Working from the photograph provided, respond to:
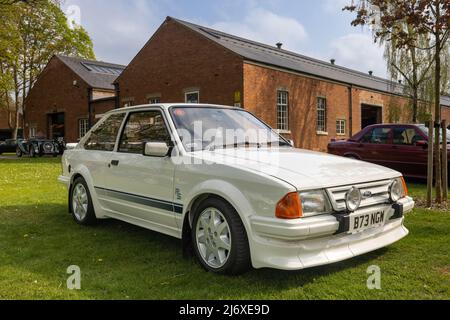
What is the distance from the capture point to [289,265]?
3305mm

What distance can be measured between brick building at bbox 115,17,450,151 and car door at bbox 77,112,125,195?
14346 mm

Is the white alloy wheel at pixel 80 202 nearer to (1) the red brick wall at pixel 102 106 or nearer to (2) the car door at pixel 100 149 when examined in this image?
(2) the car door at pixel 100 149

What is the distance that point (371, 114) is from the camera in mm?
32344

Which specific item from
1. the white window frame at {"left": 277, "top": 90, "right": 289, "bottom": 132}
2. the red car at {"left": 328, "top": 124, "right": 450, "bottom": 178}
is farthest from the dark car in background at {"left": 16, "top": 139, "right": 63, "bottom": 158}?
the red car at {"left": 328, "top": 124, "right": 450, "bottom": 178}

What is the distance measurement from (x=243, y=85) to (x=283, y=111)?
3820 mm

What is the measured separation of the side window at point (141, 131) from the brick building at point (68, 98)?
79.0 ft

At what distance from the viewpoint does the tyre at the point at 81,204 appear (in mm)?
5801

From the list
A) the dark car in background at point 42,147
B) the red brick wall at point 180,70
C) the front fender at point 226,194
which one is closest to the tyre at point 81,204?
the front fender at point 226,194

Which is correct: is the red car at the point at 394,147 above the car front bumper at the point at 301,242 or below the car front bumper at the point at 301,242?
above

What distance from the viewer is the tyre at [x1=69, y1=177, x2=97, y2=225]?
5801 millimetres

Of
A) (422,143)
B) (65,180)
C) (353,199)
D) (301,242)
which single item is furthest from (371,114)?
(301,242)

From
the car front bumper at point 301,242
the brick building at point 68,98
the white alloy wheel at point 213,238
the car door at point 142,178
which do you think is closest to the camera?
the car front bumper at point 301,242
